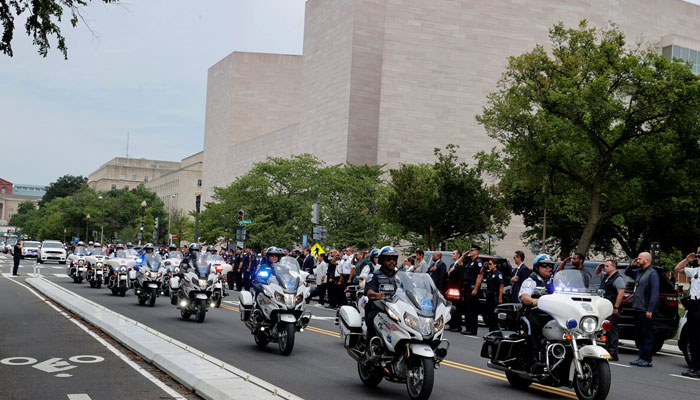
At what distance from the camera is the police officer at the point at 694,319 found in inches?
527

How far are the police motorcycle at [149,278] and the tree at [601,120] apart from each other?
667 inches

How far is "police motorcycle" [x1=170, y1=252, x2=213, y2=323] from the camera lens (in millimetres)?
18547

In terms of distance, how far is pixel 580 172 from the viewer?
3559cm

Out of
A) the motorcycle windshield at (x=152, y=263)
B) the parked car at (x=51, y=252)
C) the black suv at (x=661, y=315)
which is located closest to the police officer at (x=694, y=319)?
the black suv at (x=661, y=315)

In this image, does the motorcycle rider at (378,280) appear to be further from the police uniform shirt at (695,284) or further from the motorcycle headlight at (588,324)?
the police uniform shirt at (695,284)

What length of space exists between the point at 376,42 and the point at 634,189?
158 feet

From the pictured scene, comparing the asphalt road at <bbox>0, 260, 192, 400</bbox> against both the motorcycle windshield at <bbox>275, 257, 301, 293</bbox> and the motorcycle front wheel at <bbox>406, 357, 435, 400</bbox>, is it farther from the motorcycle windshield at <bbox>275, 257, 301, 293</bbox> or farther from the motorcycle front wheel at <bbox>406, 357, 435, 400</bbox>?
the motorcycle windshield at <bbox>275, 257, 301, 293</bbox>

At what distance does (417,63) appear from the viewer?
76.6 meters

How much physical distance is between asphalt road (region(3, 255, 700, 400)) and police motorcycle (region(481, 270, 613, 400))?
1.37 ft

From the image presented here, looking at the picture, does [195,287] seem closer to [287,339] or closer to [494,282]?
[287,339]

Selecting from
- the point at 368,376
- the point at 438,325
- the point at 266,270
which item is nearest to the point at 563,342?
the point at 438,325

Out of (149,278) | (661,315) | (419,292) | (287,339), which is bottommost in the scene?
(287,339)

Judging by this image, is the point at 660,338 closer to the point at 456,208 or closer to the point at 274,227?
the point at 456,208

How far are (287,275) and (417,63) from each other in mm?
64736
